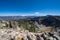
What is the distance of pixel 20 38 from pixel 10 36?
3.45 meters

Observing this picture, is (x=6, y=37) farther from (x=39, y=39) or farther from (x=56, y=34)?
(x=56, y=34)

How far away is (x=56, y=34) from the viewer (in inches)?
1943

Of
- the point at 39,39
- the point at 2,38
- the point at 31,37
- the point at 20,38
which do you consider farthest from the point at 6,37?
the point at 39,39

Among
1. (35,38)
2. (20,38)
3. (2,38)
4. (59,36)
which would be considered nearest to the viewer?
(2,38)

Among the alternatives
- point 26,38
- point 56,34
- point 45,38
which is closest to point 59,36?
point 56,34

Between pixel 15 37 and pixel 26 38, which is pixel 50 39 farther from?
pixel 15 37

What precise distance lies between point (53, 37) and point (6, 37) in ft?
56.6

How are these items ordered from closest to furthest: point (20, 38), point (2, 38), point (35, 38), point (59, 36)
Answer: point (2, 38) < point (20, 38) < point (35, 38) < point (59, 36)

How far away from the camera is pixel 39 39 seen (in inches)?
1789

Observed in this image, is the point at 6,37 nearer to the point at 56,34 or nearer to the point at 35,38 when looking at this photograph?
the point at 35,38

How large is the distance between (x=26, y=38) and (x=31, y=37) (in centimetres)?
231

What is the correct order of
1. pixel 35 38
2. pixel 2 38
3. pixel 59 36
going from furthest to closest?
pixel 59 36, pixel 35 38, pixel 2 38

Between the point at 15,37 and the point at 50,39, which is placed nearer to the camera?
the point at 15,37

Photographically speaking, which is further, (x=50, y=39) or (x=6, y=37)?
(x=50, y=39)
